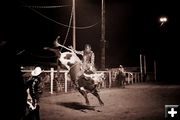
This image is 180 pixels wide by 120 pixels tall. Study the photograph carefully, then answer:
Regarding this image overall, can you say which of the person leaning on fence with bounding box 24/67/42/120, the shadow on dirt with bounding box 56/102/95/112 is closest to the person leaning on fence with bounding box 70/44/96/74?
the shadow on dirt with bounding box 56/102/95/112

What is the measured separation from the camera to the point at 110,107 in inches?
602

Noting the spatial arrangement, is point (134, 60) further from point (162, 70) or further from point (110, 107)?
point (110, 107)

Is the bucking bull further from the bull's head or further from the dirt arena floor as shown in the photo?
the dirt arena floor

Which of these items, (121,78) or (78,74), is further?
(121,78)

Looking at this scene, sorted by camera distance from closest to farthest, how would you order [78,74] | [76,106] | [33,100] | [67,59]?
[33,100]
[67,59]
[78,74]
[76,106]

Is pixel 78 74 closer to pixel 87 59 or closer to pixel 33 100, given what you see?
pixel 87 59

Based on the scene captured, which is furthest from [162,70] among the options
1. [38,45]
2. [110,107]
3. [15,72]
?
[15,72]

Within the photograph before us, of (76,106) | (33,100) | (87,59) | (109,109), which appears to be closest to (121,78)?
(76,106)

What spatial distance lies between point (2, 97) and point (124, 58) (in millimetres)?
66785

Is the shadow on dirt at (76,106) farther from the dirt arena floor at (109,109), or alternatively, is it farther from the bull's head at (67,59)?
the bull's head at (67,59)

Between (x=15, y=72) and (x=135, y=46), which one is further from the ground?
(x=135, y=46)

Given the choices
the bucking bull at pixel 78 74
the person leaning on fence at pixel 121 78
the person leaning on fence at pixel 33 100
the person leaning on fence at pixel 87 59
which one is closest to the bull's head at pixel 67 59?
the bucking bull at pixel 78 74

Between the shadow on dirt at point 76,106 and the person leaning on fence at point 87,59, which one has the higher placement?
the person leaning on fence at point 87,59

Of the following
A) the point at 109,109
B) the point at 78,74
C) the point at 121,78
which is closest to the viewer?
the point at 78,74
